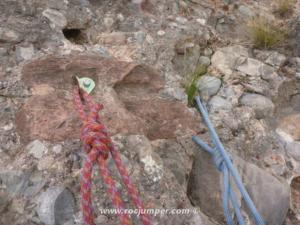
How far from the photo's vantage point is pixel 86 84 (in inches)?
63.9

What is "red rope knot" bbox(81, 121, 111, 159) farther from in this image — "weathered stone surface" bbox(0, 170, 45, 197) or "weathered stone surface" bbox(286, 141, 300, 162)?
"weathered stone surface" bbox(286, 141, 300, 162)

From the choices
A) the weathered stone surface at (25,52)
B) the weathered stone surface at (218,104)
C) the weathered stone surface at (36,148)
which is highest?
the weathered stone surface at (25,52)

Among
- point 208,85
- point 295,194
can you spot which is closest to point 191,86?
point 208,85

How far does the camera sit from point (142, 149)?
1459mm

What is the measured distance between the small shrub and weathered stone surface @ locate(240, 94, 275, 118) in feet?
2.88

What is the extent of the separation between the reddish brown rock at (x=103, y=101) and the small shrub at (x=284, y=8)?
1188 mm

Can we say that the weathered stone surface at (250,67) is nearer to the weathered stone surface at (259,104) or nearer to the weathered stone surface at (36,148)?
the weathered stone surface at (259,104)

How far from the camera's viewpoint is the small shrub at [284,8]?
2.53 metres

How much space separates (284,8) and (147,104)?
1393 millimetres

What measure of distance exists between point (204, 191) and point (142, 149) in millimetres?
341

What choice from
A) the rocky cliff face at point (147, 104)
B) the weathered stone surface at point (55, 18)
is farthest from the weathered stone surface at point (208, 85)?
the weathered stone surface at point (55, 18)

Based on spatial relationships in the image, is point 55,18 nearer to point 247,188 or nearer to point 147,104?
point 147,104

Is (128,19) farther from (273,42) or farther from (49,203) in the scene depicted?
(49,203)

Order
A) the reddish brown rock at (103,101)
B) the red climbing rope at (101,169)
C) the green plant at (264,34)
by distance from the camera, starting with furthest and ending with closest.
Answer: the green plant at (264,34) < the reddish brown rock at (103,101) < the red climbing rope at (101,169)
